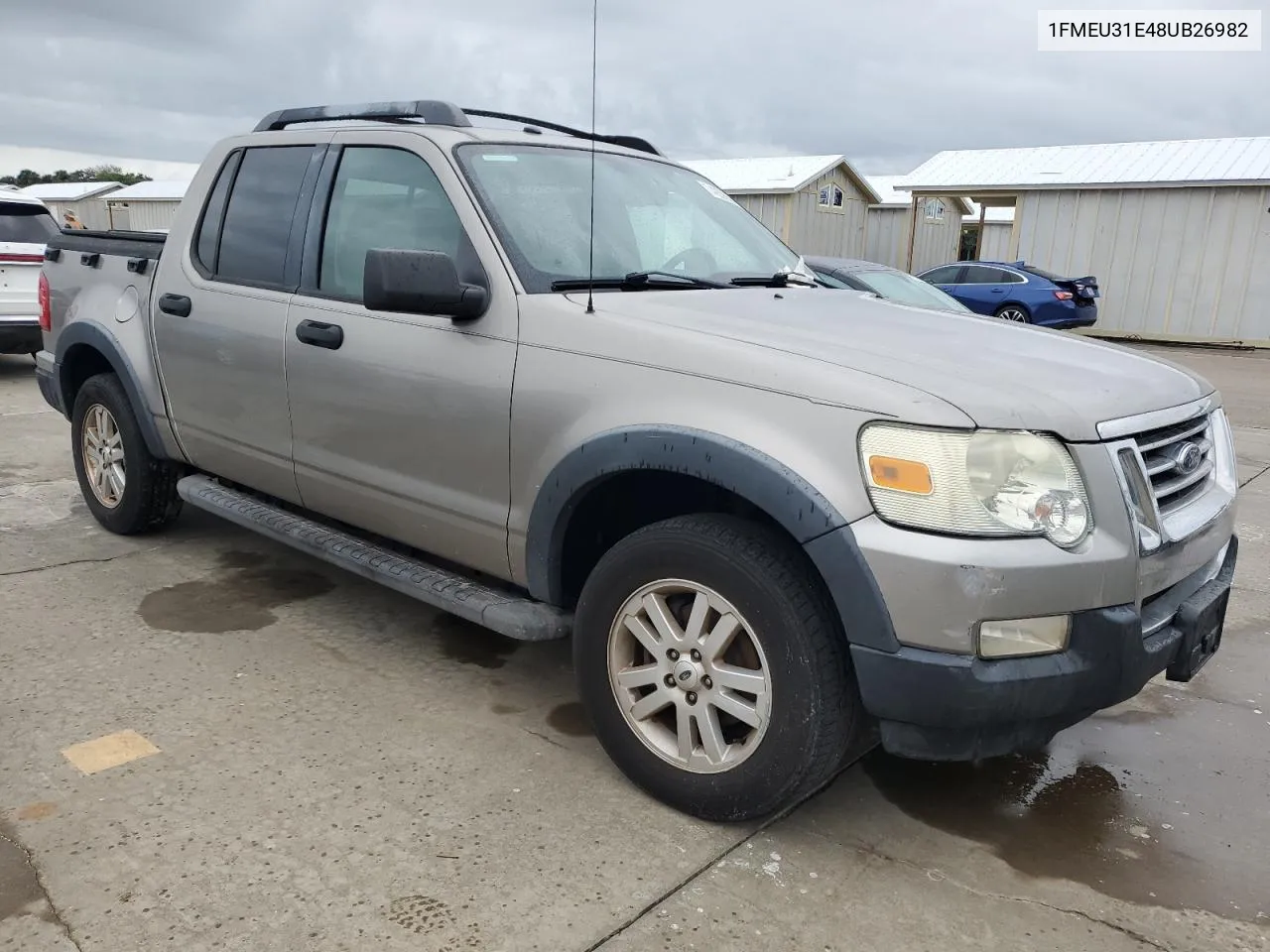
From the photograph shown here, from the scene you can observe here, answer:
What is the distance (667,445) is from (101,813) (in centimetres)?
179

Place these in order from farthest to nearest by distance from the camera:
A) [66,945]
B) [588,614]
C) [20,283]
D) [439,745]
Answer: [20,283]
[439,745]
[588,614]
[66,945]

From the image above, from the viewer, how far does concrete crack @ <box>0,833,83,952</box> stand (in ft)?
7.44

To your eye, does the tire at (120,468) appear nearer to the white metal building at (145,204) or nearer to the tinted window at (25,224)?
the tinted window at (25,224)

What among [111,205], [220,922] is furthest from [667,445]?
[111,205]

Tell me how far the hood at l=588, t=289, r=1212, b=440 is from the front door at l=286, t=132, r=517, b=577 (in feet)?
1.62

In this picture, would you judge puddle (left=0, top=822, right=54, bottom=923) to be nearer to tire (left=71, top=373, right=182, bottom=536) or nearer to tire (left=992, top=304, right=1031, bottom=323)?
tire (left=71, top=373, right=182, bottom=536)

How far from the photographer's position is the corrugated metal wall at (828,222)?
24859 millimetres

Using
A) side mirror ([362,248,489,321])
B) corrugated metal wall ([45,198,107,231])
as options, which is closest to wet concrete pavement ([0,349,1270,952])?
side mirror ([362,248,489,321])

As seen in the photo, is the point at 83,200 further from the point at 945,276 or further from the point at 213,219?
the point at 213,219

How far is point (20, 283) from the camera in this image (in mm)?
9484

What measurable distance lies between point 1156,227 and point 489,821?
20664mm

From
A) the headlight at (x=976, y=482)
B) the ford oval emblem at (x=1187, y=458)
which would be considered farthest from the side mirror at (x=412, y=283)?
the ford oval emblem at (x=1187, y=458)

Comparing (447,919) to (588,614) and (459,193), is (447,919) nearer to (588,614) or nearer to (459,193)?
(588,614)

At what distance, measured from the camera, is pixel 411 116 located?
3.83 m
